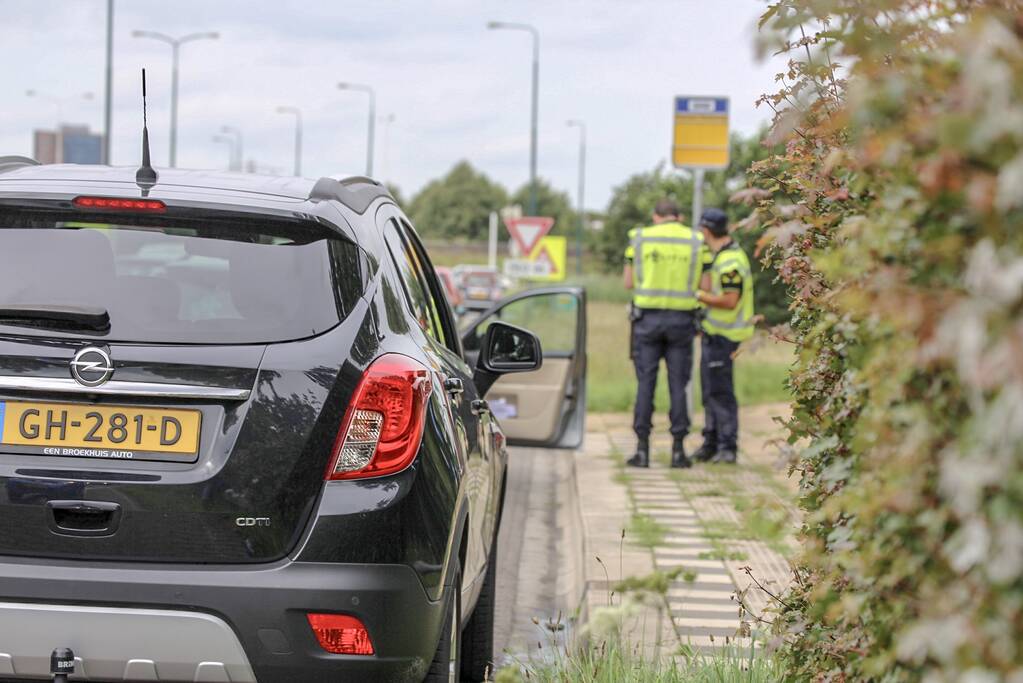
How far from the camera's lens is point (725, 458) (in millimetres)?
11508

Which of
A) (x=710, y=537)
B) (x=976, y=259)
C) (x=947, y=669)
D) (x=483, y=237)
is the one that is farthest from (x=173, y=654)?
(x=483, y=237)

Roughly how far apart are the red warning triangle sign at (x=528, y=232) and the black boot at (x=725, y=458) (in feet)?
54.5

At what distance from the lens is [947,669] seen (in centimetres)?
170

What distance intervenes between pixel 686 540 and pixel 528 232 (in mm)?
20513

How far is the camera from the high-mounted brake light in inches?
144

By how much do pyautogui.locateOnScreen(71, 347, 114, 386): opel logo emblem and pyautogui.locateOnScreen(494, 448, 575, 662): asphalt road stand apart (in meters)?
1.54

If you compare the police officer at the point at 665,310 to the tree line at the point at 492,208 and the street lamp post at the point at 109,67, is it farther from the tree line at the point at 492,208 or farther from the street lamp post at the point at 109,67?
the tree line at the point at 492,208

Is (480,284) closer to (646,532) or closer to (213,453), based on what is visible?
(646,532)

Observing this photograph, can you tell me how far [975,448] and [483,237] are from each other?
133138 millimetres

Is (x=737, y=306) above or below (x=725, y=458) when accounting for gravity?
above

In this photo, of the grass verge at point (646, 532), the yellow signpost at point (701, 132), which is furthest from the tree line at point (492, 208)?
the grass verge at point (646, 532)

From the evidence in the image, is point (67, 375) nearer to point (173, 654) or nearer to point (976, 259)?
point (173, 654)

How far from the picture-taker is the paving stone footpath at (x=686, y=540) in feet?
12.7

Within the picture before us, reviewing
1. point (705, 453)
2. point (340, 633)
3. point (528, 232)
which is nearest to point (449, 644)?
point (340, 633)
